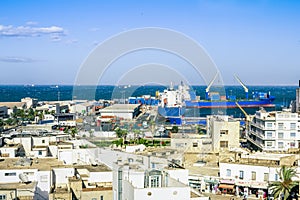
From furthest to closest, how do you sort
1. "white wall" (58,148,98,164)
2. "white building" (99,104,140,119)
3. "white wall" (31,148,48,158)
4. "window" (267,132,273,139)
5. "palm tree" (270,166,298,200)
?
"white building" (99,104,140,119) → "window" (267,132,273,139) → "white wall" (31,148,48,158) → "white wall" (58,148,98,164) → "palm tree" (270,166,298,200)

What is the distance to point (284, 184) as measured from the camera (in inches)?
389

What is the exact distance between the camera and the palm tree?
32.3 ft

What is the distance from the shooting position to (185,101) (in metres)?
42.3

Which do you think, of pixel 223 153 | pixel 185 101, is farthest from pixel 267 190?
pixel 185 101

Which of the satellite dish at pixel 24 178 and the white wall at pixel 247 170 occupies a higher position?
the satellite dish at pixel 24 178

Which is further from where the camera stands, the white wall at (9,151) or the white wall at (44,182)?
the white wall at (9,151)

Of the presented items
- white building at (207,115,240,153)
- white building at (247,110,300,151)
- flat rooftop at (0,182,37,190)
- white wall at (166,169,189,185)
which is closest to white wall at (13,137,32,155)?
white building at (207,115,240,153)

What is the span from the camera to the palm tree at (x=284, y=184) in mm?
9859

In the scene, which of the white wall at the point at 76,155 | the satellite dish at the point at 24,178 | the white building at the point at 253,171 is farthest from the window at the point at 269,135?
the satellite dish at the point at 24,178

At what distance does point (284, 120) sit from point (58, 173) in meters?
9.15

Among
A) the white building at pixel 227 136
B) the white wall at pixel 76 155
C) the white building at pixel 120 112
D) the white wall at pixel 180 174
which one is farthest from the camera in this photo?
the white building at pixel 120 112

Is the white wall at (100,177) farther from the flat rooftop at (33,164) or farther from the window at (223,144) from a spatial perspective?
the window at (223,144)

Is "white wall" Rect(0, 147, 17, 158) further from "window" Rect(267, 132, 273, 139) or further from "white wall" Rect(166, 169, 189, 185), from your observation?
"window" Rect(267, 132, 273, 139)

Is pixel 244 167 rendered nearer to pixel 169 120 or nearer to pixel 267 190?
pixel 267 190
